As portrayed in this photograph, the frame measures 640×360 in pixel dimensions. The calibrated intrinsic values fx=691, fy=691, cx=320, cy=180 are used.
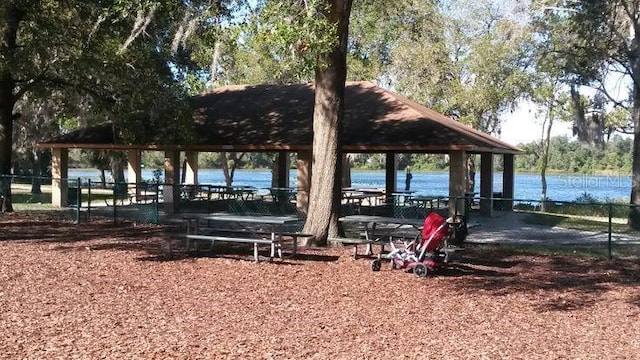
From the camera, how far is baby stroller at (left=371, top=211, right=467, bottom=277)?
9.98 m

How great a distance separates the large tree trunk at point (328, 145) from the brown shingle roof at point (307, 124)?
20.2 ft

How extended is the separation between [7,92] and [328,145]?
12.3 metres

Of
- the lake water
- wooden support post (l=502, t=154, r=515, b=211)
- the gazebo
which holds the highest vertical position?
the gazebo

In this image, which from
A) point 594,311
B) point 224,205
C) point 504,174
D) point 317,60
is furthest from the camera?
point 504,174

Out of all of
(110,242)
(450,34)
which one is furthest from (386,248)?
(450,34)

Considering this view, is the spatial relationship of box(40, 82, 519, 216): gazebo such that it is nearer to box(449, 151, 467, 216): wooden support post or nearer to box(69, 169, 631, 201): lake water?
box(449, 151, 467, 216): wooden support post

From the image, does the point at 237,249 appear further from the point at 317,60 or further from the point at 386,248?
the point at 317,60

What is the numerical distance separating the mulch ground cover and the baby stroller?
0.21 metres

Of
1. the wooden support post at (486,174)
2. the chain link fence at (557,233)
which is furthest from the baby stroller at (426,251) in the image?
the wooden support post at (486,174)

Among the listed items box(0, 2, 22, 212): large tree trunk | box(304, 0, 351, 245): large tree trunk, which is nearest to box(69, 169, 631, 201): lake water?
box(0, 2, 22, 212): large tree trunk

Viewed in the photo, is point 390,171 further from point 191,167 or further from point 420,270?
point 420,270

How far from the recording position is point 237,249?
12828mm

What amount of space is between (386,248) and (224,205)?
11.7 m

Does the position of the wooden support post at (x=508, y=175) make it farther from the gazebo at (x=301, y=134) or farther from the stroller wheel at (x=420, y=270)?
the stroller wheel at (x=420, y=270)
